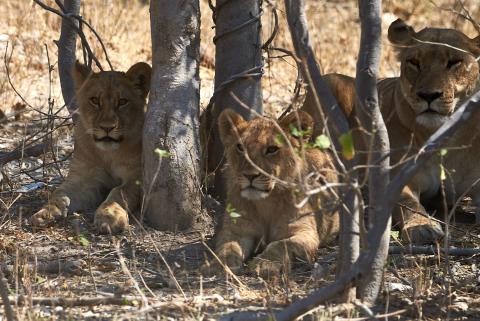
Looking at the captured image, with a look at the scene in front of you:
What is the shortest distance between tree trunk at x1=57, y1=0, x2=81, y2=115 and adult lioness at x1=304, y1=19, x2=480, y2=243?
1.73 meters

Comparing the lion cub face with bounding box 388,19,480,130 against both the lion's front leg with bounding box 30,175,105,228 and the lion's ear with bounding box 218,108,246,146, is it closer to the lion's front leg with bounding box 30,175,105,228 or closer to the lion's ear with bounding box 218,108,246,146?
the lion's ear with bounding box 218,108,246,146

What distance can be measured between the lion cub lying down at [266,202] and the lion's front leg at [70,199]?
112 cm

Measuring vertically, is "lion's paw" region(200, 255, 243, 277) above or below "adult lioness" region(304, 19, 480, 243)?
below

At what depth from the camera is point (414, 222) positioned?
590 cm

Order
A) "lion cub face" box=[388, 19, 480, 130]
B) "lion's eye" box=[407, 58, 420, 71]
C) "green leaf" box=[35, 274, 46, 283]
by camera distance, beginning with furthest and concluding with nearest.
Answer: "lion's eye" box=[407, 58, 420, 71], "lion cub face" box=[388, 19, 480, 130], "green leaf" box=[35, 274, 46, 283]

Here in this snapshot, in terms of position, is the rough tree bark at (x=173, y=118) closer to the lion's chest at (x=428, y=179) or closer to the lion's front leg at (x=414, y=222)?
the lion's front leg at (x=414, y=222)

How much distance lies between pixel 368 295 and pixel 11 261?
6.51 feet

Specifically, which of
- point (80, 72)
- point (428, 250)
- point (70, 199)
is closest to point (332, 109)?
point (428, 250)

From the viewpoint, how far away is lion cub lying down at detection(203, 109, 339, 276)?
204 inches

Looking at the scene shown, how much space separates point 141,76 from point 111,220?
1.17 meters

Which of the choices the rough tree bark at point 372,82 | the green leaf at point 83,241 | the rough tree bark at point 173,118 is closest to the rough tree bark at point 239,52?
the rough tree bark at point 173,118

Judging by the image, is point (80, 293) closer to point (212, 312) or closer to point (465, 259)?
point (212, 312)

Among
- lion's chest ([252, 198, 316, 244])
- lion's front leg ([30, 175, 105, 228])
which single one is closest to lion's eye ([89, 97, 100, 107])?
lion's front leg ([30, 175, 105, 228])

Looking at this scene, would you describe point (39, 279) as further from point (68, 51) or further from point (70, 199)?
point (68, 51)
